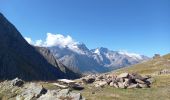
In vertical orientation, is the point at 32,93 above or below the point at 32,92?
below

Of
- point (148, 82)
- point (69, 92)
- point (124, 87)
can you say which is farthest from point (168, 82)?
point (69, 92)

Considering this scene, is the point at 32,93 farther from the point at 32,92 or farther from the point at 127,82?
the point at 127,82

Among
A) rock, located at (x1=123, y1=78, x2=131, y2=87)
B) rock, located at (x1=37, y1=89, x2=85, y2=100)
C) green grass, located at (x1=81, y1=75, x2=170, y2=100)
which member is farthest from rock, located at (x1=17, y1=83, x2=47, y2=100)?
rock, located at (x1=123, y1=78, x2=131, y2=87)

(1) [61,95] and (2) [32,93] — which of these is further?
(2) [32,93]

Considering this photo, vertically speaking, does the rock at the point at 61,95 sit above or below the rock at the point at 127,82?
below

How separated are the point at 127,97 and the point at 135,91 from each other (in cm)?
603

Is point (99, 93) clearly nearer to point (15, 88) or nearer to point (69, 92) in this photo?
point (69, 92)

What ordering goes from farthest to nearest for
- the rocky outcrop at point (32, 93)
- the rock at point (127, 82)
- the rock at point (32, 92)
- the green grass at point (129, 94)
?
the rock at point (127, 82), the rock at point (32, 92), the green grass at point (129, 94), the rocky outcrop at point (32, 93)

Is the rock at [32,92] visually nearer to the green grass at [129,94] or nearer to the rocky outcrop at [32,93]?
the rocky outcrop at [32,93]

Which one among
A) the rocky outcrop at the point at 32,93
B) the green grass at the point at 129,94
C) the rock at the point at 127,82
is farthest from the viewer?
the rock at the point at 127,82

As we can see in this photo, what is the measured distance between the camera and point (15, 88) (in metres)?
51.0

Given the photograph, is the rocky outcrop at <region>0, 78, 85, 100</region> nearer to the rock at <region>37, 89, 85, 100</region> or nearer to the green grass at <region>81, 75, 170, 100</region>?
the rock at <region>37, 89, 85, 100</region>

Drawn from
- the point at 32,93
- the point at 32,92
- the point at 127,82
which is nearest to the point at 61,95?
the point at 32,93

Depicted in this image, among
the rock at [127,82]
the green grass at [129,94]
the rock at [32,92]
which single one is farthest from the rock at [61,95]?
the rock at [127,82]
